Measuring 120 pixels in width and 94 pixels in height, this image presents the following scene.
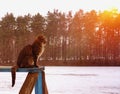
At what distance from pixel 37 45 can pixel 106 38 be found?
2557 inches

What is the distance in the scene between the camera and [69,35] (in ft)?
230

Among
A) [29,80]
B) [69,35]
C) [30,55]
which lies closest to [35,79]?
[29,80]

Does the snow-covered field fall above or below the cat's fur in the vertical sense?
below

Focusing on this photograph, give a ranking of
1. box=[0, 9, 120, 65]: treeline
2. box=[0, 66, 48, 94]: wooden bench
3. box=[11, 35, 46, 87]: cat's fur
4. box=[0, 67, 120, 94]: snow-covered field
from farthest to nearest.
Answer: box=[0, 9, 120, 65]: treeline < box=[0, 67, 120, 94]: snow-covered field < box=[11, 35, 46, 87]: cat's fur < box=[0, 66, 48, 94]: wooden bench

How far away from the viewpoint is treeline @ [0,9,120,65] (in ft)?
225

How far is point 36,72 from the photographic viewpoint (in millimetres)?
4629

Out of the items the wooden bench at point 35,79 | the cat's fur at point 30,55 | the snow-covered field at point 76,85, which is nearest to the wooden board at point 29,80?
the wooden bench at point 35,79

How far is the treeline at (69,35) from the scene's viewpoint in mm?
68500

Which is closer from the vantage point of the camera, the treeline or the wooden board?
the wooden board

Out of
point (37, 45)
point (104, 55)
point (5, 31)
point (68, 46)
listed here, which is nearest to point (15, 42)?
point (5, 31)

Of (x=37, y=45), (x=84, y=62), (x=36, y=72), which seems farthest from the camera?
(x=84, y=62)

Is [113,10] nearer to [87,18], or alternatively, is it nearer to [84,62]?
[87,18]

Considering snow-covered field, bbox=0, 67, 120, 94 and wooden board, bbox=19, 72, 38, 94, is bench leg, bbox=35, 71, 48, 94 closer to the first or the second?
wooden board, bbox=19, 72, 38, 94

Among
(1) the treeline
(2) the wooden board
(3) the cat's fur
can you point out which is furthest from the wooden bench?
(1) the treeline
